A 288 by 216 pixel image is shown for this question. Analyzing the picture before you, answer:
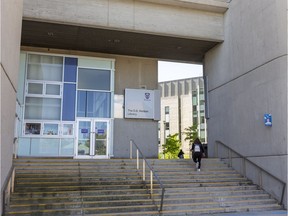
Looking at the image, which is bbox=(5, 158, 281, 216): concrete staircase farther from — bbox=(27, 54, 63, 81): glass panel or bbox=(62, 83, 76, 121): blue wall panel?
bbox=(27, 54, 63, 81): glass panel

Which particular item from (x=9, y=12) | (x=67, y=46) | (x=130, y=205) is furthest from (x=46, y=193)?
(x=67, y=46)

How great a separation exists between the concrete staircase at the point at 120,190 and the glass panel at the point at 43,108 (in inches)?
153

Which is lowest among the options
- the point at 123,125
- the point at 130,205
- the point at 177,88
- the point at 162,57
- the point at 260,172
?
the point at 130,205

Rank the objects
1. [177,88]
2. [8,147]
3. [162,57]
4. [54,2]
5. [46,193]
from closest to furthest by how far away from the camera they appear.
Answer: [8,147]
[46,193]
[54,2]
[162,57]
[177,88]

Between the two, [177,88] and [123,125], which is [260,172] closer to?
[123,125]

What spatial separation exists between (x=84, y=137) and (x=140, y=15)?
6.02 meters

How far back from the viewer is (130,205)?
30.8 feet

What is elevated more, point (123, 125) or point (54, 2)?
point (54, 2)

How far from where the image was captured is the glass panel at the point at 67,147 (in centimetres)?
1487

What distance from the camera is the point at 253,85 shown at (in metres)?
12.4

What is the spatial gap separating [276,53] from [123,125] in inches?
309

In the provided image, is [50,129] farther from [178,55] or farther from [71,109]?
[178,55]

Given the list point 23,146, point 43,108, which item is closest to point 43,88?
point 43,108

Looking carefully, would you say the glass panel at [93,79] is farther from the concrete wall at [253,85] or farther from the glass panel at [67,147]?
the concrete wall at [253,85]
